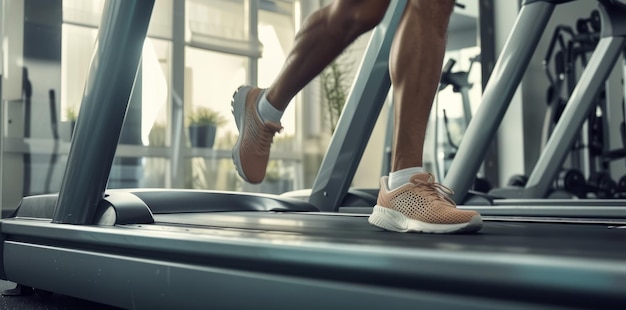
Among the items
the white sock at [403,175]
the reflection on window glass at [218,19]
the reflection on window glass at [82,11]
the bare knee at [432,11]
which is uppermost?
the reflection on window glass at [218,19]

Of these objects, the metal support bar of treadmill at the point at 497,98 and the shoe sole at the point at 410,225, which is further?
the metal support bar of treadmill at the point at 497,98

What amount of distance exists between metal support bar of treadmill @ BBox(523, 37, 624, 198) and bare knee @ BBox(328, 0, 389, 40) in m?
2.36

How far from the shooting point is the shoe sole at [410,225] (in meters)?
1.17

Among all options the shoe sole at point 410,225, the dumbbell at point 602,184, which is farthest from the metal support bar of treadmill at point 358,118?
the dumbbell at point 602,184

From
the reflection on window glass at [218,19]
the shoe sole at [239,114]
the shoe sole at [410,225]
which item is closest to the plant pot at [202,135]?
the reflection on window glass at [218,19]

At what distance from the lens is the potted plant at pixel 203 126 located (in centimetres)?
410

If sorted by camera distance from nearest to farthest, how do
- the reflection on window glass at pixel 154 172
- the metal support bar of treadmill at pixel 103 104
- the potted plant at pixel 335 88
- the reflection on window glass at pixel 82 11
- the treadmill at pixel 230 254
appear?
the treadmill at pixel 230 254, the metal support bar of treadmill at pixel 103 104, the reflection on window glass at pixel 82 11, the reflection on window glass at pixel 154 172, the potted plant at pixel 335 88

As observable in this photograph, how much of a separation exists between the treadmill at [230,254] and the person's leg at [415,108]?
0.07 metres

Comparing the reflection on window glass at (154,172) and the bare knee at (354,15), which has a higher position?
the bare knee at (354,15)

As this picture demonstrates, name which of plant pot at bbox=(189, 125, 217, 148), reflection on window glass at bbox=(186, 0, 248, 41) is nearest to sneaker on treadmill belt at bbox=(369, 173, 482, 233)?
plant pot at bbox=(189, 125, 217, 148)

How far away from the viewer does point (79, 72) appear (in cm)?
348

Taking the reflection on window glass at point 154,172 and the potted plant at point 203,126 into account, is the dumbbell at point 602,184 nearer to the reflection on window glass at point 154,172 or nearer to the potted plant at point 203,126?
the potted plant at point 203,126

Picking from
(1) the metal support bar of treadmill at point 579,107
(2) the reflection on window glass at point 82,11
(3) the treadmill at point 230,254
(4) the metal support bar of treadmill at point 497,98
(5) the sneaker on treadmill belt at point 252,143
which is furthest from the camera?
(1) the metal support bar of treadmill at point 579,107

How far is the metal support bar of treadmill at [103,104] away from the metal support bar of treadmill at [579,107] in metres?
2.66
